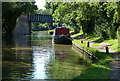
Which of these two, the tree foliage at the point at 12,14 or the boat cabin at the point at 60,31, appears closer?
the boat cabin at the point at 60,31

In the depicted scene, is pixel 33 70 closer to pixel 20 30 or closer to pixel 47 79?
pixel 47 79

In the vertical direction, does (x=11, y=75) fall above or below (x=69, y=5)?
below

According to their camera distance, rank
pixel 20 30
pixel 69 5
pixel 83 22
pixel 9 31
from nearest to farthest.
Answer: pixel 69 5, pixel 83 22, pixel 9 31, pixel 20 30

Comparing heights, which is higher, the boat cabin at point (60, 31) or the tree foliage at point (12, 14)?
the tree foliage at point (12, 14)

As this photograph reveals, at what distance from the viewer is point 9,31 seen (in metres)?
64.9

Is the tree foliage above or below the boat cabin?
above

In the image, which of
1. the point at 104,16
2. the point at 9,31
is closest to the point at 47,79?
the point at 104,16

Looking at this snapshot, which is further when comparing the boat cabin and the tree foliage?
the tree foliage

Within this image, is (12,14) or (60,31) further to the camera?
(12,14)

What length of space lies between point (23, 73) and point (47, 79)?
2406mm

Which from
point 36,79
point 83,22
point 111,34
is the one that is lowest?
point 36,79

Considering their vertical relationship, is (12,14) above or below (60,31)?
above

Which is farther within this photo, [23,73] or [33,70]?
[33,70]

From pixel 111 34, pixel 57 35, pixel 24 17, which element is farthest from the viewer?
pixel 24 17
